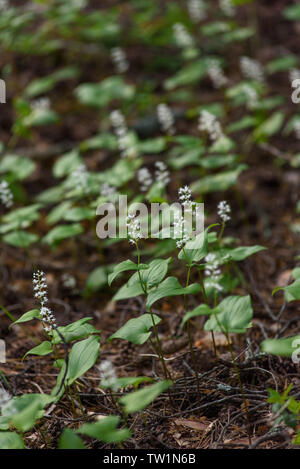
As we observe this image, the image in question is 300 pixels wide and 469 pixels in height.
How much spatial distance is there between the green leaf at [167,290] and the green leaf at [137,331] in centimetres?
13

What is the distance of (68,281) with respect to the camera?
3820 millimetres

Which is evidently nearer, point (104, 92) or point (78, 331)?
point (78, 331)

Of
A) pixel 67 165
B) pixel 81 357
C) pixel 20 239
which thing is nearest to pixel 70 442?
pixel 81 357

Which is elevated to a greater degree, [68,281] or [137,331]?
[137,331]

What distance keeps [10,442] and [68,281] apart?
1.98m

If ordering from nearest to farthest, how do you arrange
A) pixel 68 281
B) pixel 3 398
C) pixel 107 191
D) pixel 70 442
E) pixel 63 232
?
pixel 70 442, pixel 3 398, pixel 107 191, pixel 63 232, pixel 68 281

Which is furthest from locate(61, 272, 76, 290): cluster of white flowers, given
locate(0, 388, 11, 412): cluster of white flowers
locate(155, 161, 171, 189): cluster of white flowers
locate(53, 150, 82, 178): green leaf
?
locate(0, 388, 11, 412): cluster of white flowers

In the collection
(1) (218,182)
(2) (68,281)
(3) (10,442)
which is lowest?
(2) (68,281)

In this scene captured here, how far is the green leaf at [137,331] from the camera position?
83.2 inches

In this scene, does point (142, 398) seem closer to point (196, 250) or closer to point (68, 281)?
point (196, 250)

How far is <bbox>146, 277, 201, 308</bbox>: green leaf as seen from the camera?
209cm

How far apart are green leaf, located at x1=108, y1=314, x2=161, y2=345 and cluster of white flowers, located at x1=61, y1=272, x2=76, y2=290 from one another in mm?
1599

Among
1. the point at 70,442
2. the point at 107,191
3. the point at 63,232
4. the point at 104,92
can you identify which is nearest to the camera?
the point at 70,442

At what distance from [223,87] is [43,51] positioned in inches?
120
